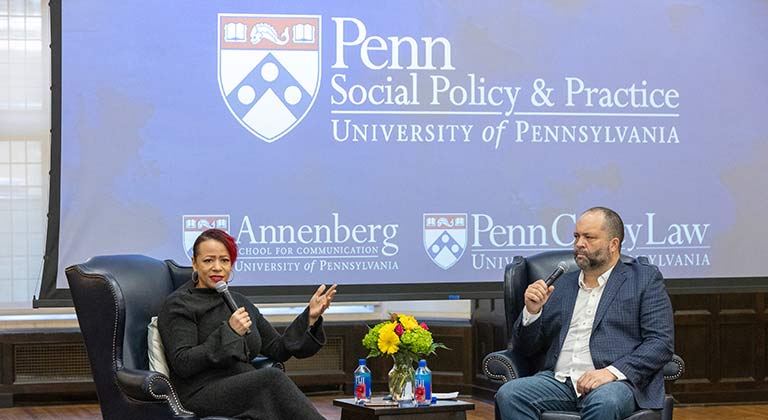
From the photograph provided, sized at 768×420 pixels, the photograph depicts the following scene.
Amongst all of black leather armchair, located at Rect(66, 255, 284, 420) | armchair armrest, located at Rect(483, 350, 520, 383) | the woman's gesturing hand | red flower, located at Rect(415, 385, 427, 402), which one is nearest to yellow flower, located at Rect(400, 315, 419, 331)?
red flower, located at Rect(415, 385, 427, 402)

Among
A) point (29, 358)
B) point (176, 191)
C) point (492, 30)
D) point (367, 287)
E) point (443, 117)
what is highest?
point (492, 30)

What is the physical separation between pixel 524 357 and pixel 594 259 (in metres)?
0.50

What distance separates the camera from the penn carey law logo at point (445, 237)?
5.65 m

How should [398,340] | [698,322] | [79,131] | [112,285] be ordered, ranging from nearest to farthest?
[112,285]
[398,340]
[79,131]
[698,322]

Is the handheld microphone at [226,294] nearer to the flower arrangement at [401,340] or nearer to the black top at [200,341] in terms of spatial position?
the black top at [200,341]

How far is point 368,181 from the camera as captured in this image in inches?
221

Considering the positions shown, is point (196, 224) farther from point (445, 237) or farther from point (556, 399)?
point (556, 399)

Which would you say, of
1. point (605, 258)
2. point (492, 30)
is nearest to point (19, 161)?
point (492, 30)

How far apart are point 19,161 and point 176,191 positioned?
1.89m

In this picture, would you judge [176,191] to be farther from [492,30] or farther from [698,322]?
[698,322]

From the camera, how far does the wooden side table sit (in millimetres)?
4383

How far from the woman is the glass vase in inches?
25.9

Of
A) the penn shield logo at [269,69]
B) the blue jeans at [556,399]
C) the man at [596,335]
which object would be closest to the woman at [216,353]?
the blue jeans at [556,399]

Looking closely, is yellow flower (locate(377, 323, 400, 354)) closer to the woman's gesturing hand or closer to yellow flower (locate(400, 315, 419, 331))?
yellow flower (locate(400, 315, 419, 331))
